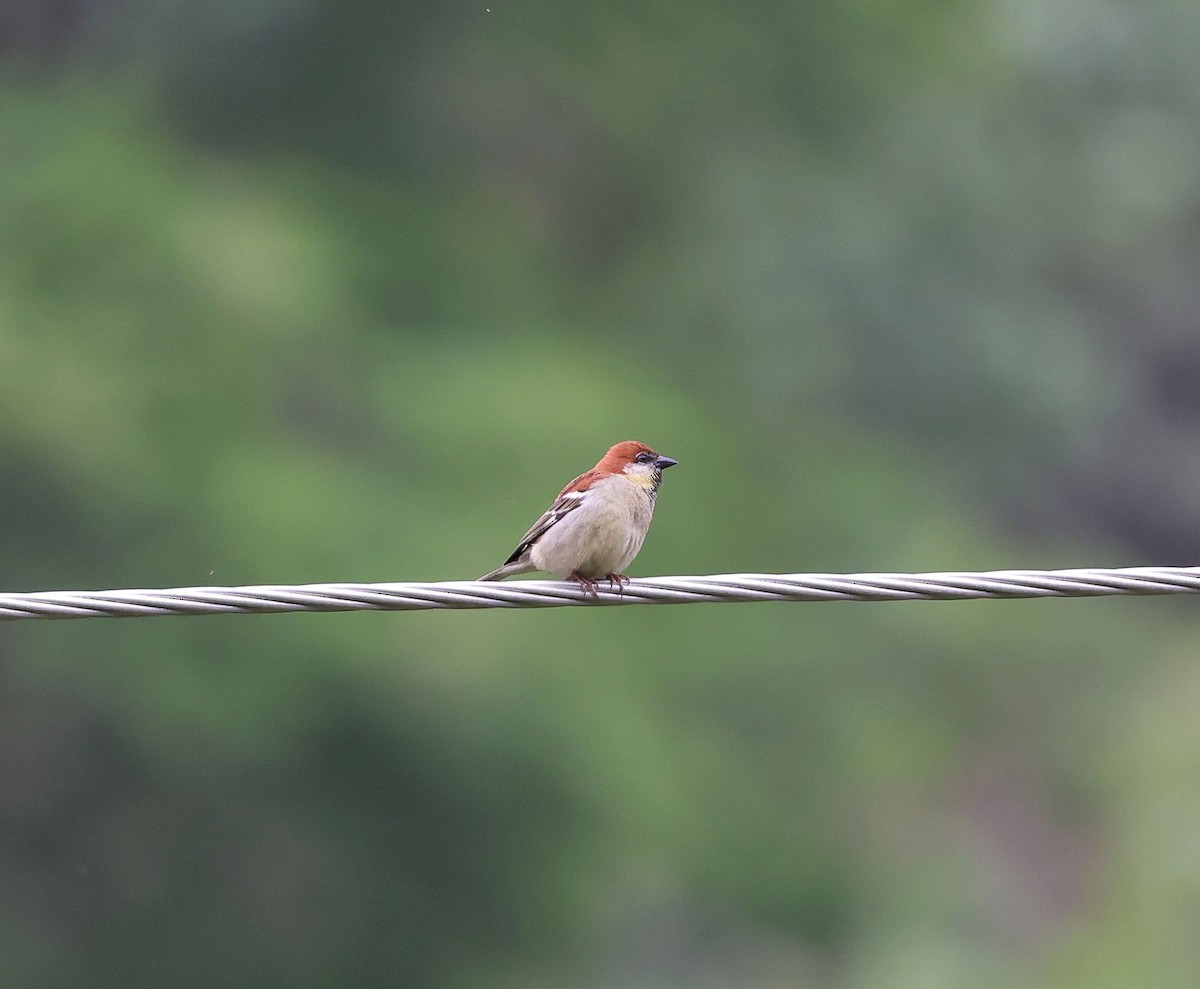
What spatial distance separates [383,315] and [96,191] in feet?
7.68

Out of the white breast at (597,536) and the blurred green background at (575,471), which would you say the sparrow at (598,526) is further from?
the blurred green background at (575,471)

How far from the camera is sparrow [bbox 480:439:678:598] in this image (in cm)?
627

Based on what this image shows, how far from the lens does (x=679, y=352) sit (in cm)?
1570

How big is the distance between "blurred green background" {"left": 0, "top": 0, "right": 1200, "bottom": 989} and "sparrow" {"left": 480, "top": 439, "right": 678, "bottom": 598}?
4.30m

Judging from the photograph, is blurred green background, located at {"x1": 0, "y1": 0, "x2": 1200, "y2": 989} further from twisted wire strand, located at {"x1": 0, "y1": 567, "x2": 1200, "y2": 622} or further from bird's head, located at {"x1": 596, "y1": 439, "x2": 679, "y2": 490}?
twisted wire strand, located at {"x1": 0, "y1": 567, "x2": 1200, "y2": 622}

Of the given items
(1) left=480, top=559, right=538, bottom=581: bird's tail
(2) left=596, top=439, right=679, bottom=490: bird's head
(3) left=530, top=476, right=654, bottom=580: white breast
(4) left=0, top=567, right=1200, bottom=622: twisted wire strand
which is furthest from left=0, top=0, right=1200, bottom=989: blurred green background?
(4) left=0, top=567, right=1200, bottom=622: twisted wire strand

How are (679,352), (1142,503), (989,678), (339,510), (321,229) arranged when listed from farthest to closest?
(1142,503) < (679,352) < (989,678) < (321,229) < (339,510)

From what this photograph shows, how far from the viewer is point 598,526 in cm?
627

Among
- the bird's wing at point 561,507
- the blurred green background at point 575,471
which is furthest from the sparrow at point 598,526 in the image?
the blurred green background at point 575,471

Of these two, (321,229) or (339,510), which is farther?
(321,229)

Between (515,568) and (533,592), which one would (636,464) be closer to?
(515,568)

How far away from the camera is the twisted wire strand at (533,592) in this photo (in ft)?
14.0

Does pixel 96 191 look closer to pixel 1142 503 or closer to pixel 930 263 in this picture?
pixel 930 263

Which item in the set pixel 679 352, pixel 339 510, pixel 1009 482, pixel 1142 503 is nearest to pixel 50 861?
pixel 339 510
